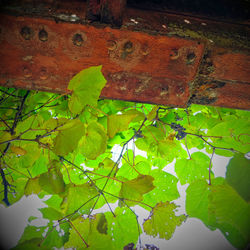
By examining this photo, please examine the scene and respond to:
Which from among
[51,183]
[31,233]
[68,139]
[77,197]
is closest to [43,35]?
[68,139]

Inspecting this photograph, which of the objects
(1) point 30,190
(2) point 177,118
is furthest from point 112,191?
(2) point 177,118

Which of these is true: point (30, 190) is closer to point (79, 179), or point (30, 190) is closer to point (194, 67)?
point (79, 179)

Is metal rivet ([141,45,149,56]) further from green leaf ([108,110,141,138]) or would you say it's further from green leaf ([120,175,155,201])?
green leaf ([120,175,155,201])

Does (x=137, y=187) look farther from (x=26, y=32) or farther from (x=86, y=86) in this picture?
(x=26, y=32)

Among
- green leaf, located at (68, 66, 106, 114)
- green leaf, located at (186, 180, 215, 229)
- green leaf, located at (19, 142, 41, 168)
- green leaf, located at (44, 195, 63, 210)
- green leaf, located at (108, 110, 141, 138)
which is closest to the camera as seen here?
green leaf, located at (68, 66, 106, 114)

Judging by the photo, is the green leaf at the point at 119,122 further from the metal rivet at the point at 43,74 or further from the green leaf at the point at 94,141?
the metal rivet at the point at 43,74

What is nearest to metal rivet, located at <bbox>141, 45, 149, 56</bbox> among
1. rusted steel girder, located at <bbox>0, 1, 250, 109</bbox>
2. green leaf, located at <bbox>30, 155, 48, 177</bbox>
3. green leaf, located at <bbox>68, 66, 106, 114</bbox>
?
rusted steel girder, located at <bbox>0, 1, 250, 109</bbox>

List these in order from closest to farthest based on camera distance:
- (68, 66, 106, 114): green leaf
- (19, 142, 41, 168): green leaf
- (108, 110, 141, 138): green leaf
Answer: (68, 66, 106, 114): green leaf → (108, 110, 141, 138): green leaf → (19, 142, 41, 168): green leaf
